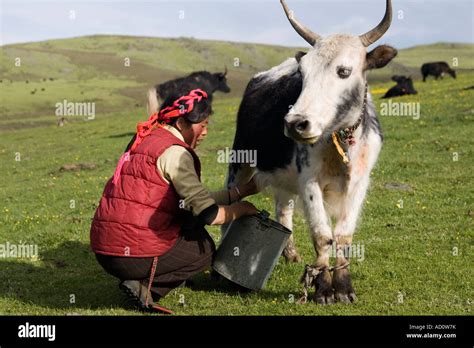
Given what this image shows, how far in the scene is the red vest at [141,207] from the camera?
6.18m

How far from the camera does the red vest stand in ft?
20.3

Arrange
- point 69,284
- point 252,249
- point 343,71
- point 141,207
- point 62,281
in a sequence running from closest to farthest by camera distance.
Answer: point 343,71 → point 141,207 → point 252,249 → point 69,284 → point 62,281

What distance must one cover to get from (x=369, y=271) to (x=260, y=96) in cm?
266

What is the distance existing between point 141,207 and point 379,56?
269 cm

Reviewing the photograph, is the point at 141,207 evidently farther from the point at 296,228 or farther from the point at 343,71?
the point at 296,228

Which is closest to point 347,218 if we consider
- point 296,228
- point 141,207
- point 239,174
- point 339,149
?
point 339,149

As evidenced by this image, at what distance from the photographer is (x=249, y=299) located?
6.80 m

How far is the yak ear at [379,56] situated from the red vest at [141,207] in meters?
1.92

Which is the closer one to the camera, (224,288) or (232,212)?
(232,212)

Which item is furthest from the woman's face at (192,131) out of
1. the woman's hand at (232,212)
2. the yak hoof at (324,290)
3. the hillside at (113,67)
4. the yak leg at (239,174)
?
the hillside at (113,67)

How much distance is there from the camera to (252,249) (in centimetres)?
686

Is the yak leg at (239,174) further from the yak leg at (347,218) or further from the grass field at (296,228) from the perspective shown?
the yak leg at (347,218)

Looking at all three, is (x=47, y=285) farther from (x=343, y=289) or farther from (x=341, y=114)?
(x=341, y=114)
